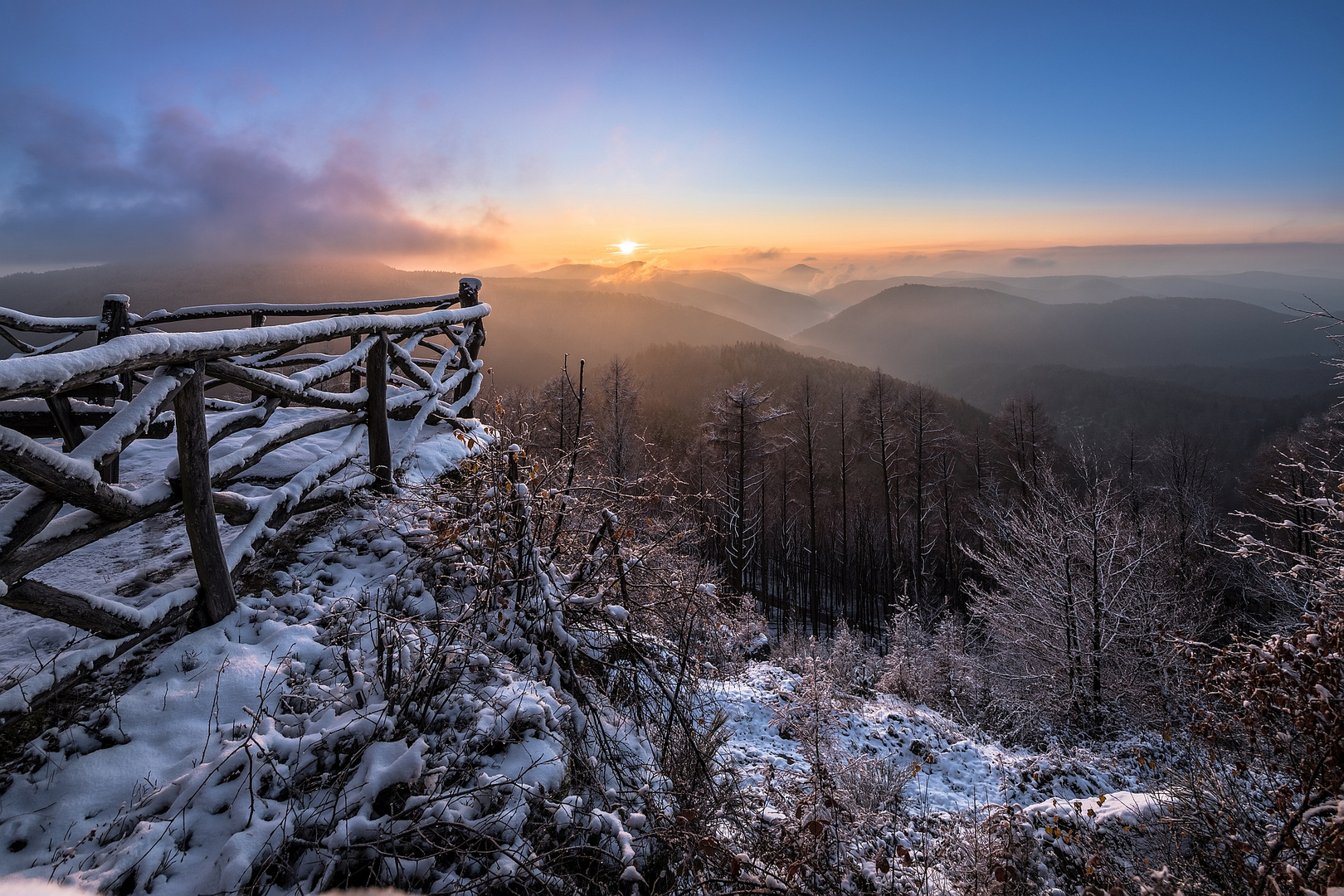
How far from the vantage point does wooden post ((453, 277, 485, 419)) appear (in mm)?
6331

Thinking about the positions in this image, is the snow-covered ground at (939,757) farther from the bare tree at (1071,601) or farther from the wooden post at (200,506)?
the wooden post at (200,506)

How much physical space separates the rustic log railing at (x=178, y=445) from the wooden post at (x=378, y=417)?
1 centimetres

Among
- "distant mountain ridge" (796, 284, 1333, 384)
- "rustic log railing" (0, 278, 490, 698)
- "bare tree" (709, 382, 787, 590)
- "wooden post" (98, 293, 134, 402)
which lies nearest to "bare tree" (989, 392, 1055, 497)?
"bare tree" (709, 382, 787, 590)

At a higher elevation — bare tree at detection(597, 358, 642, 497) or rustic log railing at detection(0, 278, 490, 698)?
rustic log railing at detection(0, 278, 490, 698)

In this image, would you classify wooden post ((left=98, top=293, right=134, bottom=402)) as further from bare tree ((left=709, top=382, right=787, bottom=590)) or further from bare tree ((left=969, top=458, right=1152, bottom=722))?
bare tree ((left=709, top=382, right=787, bottom=590))

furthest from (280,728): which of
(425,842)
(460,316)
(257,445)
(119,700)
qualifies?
(460,316)

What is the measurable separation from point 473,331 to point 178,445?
4139 millimetres

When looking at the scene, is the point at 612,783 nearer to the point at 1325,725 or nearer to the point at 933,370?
the point at 1325,725

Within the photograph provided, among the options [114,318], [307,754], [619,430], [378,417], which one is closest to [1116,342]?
[619,430]

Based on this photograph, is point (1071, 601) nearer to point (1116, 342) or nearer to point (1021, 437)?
point (1021, 437)

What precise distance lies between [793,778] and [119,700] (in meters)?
Result: 4.91

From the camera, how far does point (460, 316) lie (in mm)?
5559

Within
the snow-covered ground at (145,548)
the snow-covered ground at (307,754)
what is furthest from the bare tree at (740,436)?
the snow-covered ground at (307,754)

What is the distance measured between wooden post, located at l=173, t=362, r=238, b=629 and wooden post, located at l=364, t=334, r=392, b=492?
5.18 ft
